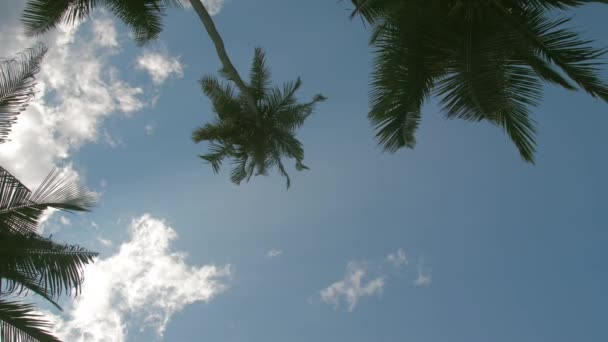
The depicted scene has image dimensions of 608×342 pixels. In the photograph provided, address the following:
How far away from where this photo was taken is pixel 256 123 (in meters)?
15.1

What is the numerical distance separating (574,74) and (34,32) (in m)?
11.2

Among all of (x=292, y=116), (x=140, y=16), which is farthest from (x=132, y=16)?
(x=292, y=116)

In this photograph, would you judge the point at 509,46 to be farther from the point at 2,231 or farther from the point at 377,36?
the point at 2,231

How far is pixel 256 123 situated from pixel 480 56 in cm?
924

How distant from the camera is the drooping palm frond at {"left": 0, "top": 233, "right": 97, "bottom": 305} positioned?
560 cm

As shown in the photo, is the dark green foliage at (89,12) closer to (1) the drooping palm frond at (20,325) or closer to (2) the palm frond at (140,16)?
(2) the palm frond at (140,16)

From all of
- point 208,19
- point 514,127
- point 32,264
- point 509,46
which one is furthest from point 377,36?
point 32,264

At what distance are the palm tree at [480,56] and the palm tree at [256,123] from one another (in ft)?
25.1

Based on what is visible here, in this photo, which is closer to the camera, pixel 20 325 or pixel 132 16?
pixel 20 325

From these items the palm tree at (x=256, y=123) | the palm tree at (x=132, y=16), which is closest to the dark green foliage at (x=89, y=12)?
the palm tree at (x=132, y=16)

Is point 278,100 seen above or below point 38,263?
above

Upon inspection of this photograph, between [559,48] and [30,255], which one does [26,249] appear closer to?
[30,255]

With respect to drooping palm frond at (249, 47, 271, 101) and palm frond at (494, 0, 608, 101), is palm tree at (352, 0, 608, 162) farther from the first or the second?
drooping palm frond at (249, 47, 271, 101)

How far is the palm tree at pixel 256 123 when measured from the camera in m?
15.1
